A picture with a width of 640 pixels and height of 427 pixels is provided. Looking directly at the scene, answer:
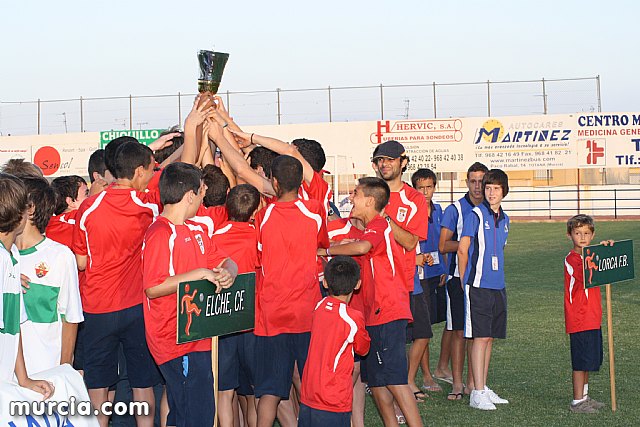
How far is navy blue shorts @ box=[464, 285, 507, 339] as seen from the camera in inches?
299

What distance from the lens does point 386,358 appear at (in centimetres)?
599

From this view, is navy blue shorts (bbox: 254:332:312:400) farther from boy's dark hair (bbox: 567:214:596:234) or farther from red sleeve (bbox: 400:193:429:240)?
boy's dark hair (bbox: 567:214:596:234)

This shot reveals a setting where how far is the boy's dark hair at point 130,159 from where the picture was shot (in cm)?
583

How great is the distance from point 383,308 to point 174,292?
1673 mm

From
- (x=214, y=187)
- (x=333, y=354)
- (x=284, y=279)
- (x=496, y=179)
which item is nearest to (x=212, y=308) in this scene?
(x=333, y=354)

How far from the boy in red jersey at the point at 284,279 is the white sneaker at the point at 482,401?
7.53 ft

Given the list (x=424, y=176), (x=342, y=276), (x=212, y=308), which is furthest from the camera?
(x=424, y=176)

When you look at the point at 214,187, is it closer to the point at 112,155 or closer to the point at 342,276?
the point at 112,155

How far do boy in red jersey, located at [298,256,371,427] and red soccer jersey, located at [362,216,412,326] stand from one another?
0.61 metres

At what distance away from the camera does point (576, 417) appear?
23.5 feet

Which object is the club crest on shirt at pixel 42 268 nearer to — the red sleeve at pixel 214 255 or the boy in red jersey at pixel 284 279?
the red sleeve at pixel 214 255

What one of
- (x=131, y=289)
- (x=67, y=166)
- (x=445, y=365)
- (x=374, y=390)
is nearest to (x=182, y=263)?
(x=131, y=289)

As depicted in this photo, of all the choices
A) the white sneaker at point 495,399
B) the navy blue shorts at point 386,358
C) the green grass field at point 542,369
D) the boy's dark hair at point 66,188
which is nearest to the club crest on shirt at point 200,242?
the navy blue shorts at point 386,358

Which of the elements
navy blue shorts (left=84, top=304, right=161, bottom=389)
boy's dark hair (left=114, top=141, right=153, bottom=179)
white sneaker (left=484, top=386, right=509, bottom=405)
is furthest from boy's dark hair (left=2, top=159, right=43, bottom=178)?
white sneaker (left=484, top=386, right=509, bottom=405)
